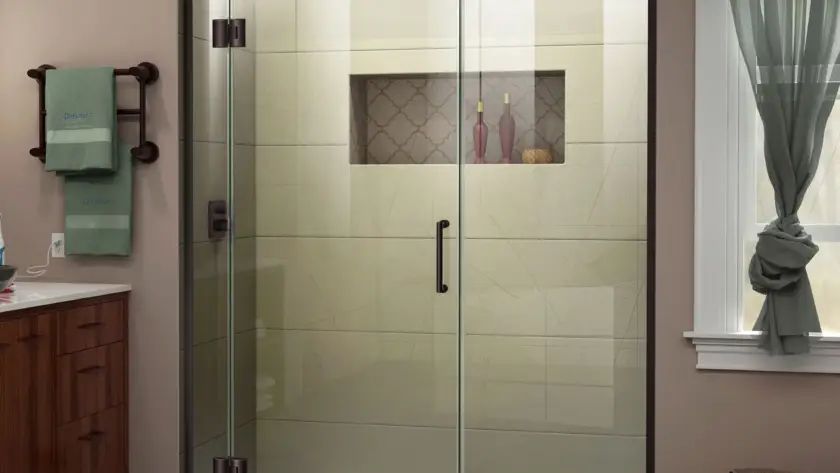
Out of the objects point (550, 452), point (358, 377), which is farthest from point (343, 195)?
point (550, 452)

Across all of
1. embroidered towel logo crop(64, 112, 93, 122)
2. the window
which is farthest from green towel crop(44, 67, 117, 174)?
the window

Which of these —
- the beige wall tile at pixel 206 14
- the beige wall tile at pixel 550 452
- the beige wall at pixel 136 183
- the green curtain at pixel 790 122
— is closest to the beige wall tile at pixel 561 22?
the green curtain at pixel 790 122

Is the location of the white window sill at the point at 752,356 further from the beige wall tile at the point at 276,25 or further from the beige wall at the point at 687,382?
the beige wall tile at the point at 276,25

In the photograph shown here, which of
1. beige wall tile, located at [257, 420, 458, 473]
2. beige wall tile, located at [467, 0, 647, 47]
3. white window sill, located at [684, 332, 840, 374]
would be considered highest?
beige wall tile, located at [467, 0, 647, 47]

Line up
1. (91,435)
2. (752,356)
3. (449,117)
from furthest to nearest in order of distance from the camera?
(91,435) < (449,117) < (752,356)

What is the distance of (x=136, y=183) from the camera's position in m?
3.38

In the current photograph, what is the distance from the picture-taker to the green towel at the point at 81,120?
325 cm

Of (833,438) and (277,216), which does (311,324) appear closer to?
(277,216)

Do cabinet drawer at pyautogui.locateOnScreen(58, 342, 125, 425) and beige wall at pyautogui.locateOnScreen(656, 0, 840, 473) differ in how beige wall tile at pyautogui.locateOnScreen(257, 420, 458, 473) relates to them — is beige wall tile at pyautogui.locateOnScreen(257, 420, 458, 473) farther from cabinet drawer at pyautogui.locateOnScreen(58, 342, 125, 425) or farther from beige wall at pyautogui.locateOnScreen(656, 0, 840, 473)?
beige wall at pyautogui.locateOnScreen(656, 0, 840, 473)

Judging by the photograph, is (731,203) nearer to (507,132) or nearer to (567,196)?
(567,196)

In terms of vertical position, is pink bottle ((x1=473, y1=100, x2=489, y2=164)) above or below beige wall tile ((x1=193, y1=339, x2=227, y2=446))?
above

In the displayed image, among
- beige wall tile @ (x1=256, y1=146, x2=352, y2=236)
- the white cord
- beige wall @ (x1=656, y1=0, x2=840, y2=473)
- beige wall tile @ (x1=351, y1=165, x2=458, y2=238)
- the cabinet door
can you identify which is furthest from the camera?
the white cord

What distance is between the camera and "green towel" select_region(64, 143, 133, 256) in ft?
11.0

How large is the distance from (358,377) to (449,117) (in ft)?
3.03
